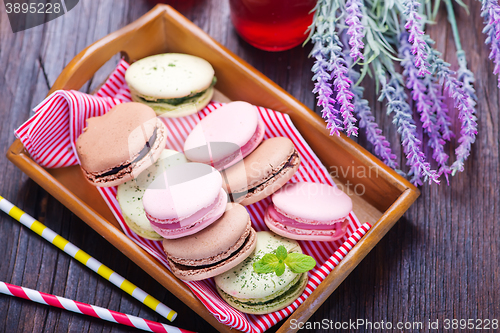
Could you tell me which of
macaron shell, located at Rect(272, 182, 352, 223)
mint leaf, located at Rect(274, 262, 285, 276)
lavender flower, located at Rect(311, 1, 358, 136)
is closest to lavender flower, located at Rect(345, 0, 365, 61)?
lavender flower, located at Rect(311, 1, 358, 136)

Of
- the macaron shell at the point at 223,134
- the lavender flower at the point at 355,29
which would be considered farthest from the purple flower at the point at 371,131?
the macaron shell at the point at 223,134

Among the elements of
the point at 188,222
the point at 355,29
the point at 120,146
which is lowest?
the point at 188,222

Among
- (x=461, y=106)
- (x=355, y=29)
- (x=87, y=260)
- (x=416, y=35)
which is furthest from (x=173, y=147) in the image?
(x=461, y=106)

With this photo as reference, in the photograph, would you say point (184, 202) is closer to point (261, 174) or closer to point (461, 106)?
point (261, 174)

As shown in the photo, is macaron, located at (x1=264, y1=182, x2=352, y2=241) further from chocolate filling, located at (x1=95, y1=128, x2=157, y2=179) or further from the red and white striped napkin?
chocolate filling, located at (x1=95, y1=128, x2=157, y2=179)

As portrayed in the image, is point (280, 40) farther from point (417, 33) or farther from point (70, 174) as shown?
point (70, 174)

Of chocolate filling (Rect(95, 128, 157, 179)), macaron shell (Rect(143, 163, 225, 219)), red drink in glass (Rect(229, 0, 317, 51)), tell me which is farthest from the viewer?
red drink in glass (Rect(229, 0, 317, 51))

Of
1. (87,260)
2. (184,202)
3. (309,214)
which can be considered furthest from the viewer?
(87,260)
